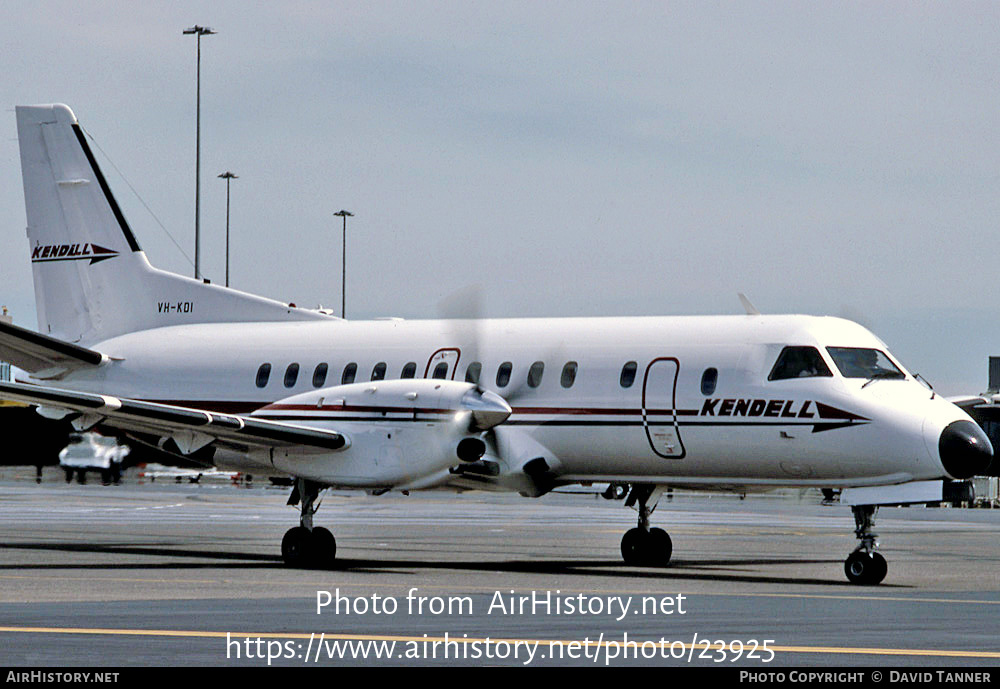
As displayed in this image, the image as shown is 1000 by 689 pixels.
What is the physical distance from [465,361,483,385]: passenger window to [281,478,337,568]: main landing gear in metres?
2.63

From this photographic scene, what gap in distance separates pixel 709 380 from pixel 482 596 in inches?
225

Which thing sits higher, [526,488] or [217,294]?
[217,294]

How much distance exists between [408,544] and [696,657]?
1607 centimetres

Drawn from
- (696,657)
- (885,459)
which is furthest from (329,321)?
(696,657)

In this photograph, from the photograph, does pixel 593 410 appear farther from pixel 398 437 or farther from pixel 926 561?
pixel 926 561

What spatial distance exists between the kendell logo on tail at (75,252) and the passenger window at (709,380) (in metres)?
12.1

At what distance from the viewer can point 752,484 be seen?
20.7 metres

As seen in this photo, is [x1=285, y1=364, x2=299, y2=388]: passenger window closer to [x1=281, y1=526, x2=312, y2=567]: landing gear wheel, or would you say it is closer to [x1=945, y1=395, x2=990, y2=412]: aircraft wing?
[x1=281, y1=526, x2=312, y2=567]: landing gear wheel

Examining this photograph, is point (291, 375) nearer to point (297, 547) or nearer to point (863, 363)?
point (297, 547)

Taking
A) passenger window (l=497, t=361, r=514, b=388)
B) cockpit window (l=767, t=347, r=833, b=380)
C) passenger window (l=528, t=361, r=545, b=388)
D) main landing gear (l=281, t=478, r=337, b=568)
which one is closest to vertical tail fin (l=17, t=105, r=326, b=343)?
main landing gear (l=281, t=478, r=337, b=568)

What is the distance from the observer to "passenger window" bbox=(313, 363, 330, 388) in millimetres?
23641

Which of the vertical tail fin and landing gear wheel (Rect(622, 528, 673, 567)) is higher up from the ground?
the vertical tail fin

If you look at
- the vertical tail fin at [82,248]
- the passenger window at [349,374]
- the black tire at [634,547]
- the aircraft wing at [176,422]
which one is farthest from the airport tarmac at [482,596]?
the vertical tail fin at [82,248]

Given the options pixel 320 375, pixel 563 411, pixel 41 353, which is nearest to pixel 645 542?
pixel 563 411
